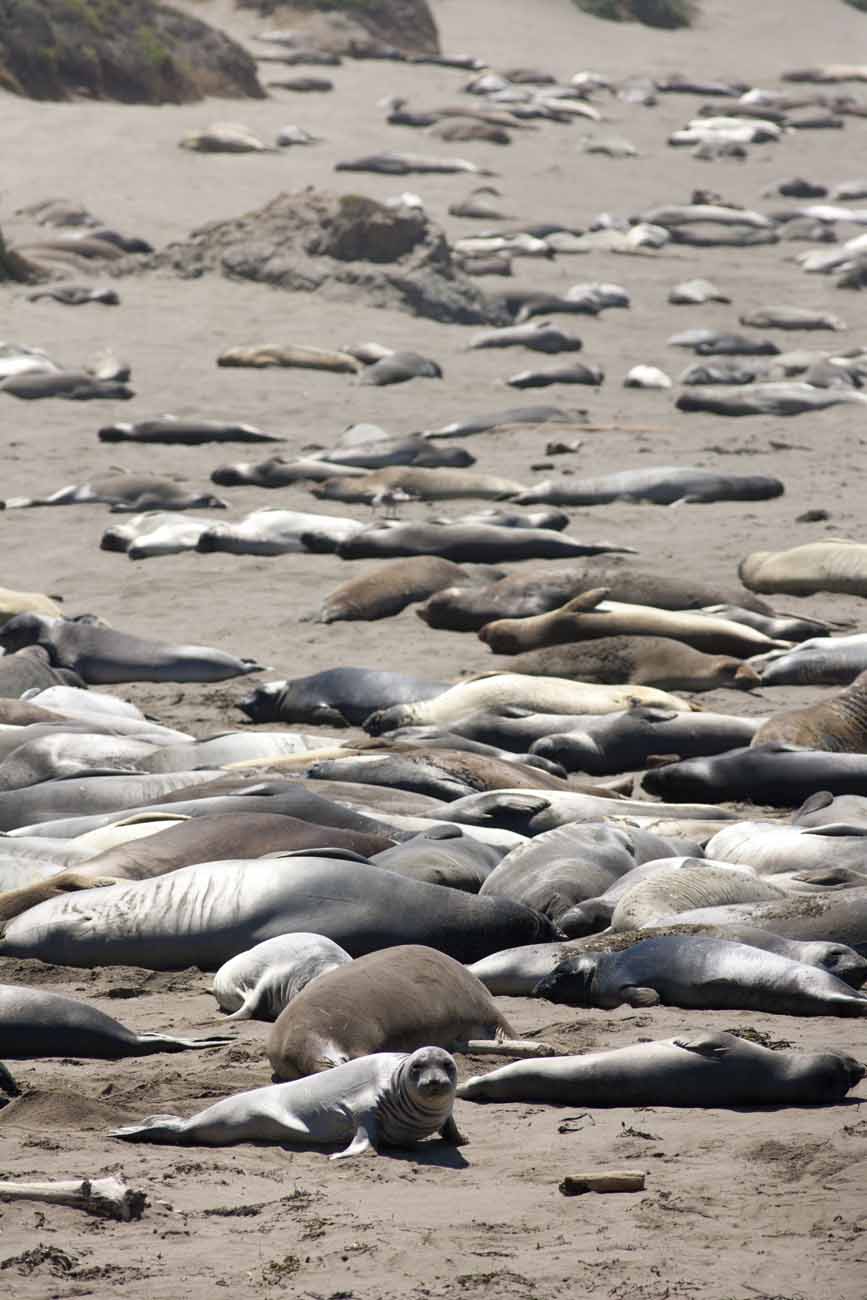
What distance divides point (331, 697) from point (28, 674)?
3.82 ft

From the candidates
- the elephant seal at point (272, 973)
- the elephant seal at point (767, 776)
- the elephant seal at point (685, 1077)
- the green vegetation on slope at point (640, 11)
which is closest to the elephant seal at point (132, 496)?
the elephant seal at point (767, 776)

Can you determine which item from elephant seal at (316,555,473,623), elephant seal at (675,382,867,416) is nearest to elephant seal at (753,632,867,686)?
elephant seal at (316,555,473,623)

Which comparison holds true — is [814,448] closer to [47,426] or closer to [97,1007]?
[47,426]

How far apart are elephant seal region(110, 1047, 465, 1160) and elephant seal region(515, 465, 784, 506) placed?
7.36 metres

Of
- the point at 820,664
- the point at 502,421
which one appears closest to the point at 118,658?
the point at 820,664

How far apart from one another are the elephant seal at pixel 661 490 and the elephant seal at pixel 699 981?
6362mm

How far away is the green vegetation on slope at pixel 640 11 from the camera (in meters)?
38.5

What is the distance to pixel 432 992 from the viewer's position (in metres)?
3.65

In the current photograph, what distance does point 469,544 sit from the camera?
917 centimetres

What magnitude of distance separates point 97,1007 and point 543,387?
10.2m

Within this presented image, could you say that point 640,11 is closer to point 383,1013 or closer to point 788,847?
point 788,847

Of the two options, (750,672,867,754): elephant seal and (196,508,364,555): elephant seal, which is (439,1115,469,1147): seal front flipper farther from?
(196,508,364,555): elephant seal

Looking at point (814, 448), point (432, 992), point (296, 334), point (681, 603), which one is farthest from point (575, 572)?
point (296, 334)

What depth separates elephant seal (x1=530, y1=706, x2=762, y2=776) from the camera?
6531mm
